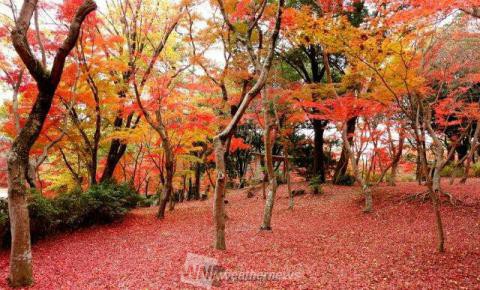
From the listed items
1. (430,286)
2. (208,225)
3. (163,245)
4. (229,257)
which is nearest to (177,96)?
(208,225)

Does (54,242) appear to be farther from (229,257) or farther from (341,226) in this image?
(341,226)

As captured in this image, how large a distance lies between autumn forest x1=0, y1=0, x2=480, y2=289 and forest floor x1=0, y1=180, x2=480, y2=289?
0.19 ft

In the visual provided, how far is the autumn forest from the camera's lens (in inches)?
236

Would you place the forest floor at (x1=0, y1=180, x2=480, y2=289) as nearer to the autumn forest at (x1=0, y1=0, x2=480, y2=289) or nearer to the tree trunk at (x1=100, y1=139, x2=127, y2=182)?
the autumn forest at (x1=0, y1=0, x2=480, y2=289)

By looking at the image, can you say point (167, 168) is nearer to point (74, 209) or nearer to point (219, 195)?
point (74, 209)

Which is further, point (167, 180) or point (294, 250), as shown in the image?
point (167, 180)

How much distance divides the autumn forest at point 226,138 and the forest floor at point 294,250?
57mm

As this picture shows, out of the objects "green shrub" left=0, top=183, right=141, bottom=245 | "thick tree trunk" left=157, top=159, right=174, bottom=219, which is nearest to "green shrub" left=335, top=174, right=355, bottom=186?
"thick tree trunk" left=157, top=159, right=174, bottom=219

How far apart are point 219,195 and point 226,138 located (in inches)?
53.8

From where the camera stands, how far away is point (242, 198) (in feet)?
68.2

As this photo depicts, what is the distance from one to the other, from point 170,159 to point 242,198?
9047 millimetres

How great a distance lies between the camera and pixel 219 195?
7.52 m

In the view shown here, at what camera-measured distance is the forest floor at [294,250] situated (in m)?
5.98

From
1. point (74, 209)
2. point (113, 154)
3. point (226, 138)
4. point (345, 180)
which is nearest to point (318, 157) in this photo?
point (345, 180)
